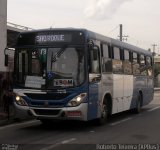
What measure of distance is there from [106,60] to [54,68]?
2404 mm

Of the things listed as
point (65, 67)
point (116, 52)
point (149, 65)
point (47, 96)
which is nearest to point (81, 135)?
point (47, 96)

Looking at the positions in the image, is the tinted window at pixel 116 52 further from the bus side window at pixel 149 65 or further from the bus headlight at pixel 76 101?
the bus side window at pixel 149 65

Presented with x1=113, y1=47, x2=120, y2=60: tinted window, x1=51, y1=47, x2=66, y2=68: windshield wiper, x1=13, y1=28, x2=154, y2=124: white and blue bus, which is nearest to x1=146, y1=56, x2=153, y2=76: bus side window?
x1=113, y1=47, x2=120, y2=60: tinted window

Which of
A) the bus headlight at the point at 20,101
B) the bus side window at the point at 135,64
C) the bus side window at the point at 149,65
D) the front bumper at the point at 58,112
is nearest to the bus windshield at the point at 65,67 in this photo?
the front bumper at the point at 58,112

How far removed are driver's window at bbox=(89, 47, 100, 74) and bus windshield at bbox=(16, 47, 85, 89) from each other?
374 mm

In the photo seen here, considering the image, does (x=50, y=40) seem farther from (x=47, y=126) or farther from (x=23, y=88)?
(x=47, y=126)

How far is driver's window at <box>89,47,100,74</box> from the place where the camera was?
554 inches

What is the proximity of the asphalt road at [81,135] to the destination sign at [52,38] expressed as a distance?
268 centimetres

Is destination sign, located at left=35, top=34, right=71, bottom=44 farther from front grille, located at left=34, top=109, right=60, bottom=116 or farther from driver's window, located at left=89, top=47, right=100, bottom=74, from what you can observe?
front grille, located at left=34, top=109, right=60, bottom=116

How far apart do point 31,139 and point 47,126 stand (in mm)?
3154

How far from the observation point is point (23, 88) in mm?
14195

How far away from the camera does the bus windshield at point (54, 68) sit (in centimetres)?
1377

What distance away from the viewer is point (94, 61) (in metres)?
14.4

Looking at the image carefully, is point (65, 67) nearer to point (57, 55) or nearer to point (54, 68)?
point (54, 68)
